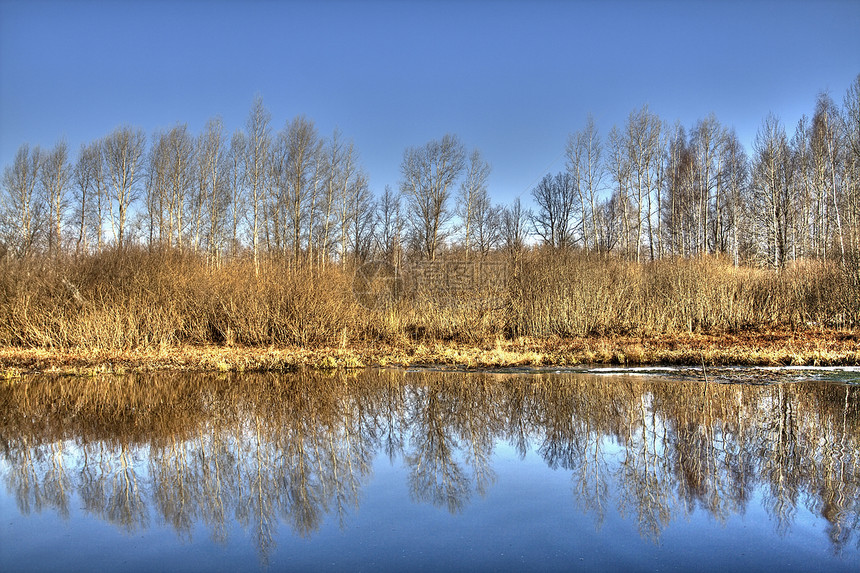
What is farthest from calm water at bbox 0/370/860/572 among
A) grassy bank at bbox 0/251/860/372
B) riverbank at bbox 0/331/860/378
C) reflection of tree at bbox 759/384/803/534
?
grassy bank at bbox 0/251/860/372

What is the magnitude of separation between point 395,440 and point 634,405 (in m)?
4.43

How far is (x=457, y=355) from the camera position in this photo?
51.4 ft

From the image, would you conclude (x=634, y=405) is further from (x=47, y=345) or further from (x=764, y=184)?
(x=764, y=184)

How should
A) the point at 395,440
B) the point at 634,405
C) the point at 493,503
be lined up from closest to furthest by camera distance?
the point at 493,503 < the point at 395,440 < the point at 634,405

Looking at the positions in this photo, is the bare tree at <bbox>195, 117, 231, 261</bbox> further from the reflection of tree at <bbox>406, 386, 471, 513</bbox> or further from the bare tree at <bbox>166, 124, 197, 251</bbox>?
the reflection of tree at <bbox>406, 386, 471, 513</bbox>

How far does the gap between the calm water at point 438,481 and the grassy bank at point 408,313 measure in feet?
17.5

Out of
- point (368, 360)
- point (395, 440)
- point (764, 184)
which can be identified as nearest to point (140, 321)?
point (368, 360)

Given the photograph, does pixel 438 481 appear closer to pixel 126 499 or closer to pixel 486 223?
pixel 126 499

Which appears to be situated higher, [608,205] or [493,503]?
[608,205]

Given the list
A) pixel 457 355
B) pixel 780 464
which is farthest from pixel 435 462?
pixel 457 355

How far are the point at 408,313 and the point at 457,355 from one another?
4.22 meters

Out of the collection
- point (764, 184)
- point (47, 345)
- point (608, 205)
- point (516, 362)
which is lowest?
point (516, 362)

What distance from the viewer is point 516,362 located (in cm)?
1506

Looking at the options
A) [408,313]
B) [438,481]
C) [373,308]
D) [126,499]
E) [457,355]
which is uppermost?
[373,308]
